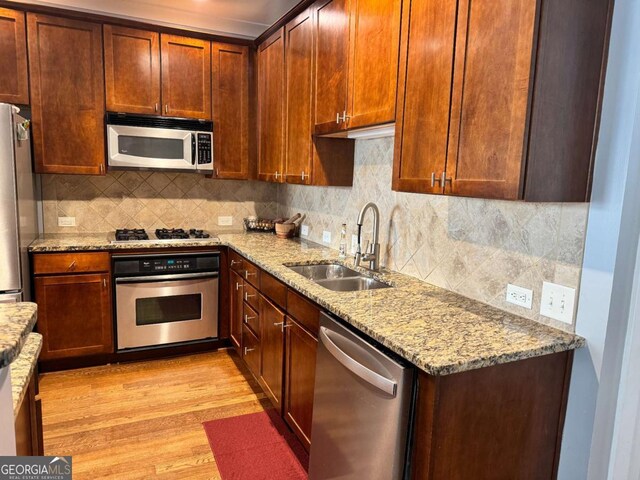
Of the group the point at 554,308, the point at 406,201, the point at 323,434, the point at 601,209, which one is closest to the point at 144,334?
the point at 323,434

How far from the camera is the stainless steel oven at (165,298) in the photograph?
321 cm

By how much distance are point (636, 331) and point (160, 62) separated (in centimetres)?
342

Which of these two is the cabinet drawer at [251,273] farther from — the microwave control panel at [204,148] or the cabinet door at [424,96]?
the cabinet door at [424,96]

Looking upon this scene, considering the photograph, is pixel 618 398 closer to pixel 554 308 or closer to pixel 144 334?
pixel 554 308

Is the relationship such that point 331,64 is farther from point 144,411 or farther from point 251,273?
point 144,411

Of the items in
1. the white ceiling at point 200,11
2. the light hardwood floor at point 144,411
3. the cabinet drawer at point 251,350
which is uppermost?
the white ceiling at point 200,11

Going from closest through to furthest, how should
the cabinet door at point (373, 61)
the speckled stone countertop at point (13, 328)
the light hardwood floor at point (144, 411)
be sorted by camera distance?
1. the speckled stone countertop at point (13, 328)
2. the cabinet door at point (373, 61)
3. the light hardwood floor at point (144, 411)

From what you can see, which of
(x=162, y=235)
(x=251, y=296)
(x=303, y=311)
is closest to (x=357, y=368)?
(x=303, y=311)

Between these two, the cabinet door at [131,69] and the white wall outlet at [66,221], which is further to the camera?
the white wall outlet at [66,221]

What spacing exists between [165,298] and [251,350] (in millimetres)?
846

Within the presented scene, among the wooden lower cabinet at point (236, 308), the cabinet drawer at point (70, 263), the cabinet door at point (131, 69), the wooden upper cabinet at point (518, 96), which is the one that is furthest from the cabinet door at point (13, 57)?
the wooden upper cabinet at point (518, 96)

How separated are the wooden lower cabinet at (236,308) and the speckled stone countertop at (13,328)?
2061mm

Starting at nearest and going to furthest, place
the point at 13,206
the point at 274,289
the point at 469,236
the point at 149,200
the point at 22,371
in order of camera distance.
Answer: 1. the point at 22,371
2. the point at 469,236
3. the point at 274,289
4. the point at 13,206
5. the point at 149,200

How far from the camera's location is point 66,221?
353cm
